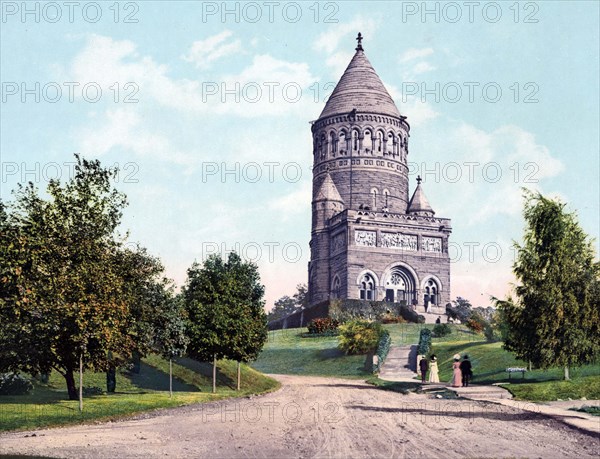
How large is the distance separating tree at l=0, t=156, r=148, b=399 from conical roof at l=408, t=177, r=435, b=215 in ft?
213

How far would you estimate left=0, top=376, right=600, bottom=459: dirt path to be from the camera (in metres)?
16.4

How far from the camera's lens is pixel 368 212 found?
82500mm

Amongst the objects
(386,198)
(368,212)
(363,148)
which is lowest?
(368,212)

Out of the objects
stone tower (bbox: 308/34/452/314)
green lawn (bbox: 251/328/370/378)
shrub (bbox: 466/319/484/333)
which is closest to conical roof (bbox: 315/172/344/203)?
stone tower (bbox: 308/34/452/314)

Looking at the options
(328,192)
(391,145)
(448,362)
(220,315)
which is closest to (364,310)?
(328,192)

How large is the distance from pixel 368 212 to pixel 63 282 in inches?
2310

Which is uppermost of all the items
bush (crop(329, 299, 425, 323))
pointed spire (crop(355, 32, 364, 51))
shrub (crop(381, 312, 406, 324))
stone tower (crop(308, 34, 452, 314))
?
pointed spire (crop(355, 32, 364, 51))

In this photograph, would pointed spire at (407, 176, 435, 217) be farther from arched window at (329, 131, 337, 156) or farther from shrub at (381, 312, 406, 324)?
shrub at (381, 312, 406, 324)

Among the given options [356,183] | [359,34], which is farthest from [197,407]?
→ [359,34]

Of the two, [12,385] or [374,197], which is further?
[374,197]

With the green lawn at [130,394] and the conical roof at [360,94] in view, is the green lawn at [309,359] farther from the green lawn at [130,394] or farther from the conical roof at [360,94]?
the conical roof at [360,94]

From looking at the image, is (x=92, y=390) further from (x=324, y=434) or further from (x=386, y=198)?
(x=386, y=198)

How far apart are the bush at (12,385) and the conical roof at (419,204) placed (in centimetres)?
6479

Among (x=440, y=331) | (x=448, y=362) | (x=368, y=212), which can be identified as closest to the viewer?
(x=448, y=362)
